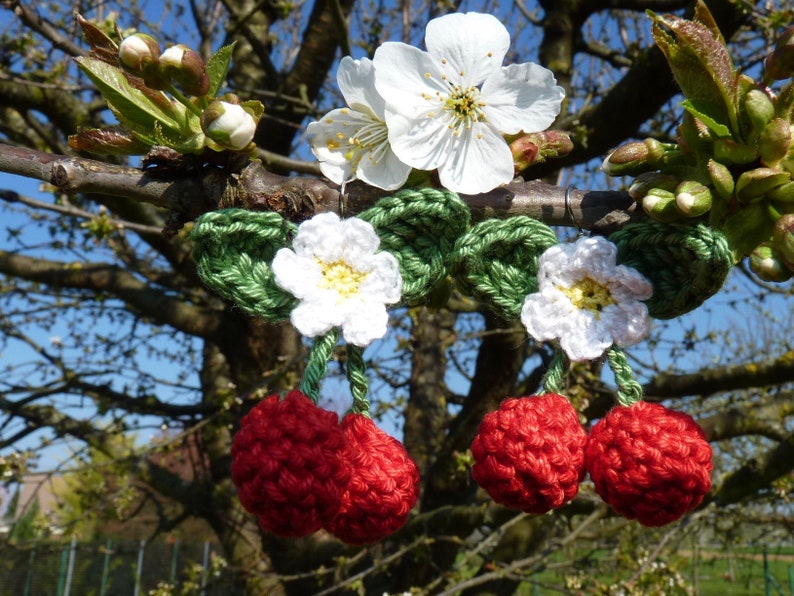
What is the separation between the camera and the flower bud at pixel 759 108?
0.74 meters

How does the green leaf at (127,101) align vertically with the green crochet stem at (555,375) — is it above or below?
above

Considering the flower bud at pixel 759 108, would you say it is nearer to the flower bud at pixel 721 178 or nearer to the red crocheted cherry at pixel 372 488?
the flower bud at pixel 721 178

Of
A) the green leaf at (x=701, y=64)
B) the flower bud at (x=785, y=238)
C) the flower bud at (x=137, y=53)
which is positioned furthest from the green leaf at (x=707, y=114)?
the flower bud at (x=137, y=53)

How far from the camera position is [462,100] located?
839mm

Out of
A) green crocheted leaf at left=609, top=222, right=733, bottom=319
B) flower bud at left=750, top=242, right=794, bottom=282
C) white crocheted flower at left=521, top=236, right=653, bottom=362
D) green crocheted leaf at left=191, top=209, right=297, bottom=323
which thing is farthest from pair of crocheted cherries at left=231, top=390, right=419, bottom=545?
flower bud at left=750, top=242, right=794, bottom=282

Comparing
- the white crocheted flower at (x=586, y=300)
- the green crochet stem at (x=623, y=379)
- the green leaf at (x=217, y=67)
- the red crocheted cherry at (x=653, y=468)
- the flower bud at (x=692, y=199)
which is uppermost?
the green leaf at (x=217, y=67)

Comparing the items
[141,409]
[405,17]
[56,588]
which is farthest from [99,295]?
[56,588]

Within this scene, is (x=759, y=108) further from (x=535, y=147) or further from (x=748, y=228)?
(x=535, y=147)

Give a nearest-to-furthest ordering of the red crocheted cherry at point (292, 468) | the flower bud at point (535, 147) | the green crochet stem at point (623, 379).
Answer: the red crocheted cherry at point (292, 468)
the green crochet stem at point (623, 379)
the flower bud at point (535, 147)

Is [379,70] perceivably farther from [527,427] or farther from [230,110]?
[527,427]

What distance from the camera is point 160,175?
0.88 meters

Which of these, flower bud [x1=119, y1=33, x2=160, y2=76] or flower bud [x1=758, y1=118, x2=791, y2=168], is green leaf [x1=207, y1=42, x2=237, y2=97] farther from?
flower bud [x1=758, y1=118, x2=791, y2=168]

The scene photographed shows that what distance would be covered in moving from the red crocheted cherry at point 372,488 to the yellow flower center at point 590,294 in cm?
25

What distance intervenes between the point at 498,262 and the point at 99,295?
9.90 ft
